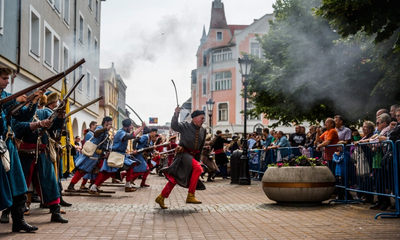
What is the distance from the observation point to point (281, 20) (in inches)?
1088

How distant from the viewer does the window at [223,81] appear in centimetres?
6075

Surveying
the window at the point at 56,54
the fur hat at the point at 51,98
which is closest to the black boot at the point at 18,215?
the fur hat at the point at 51,98

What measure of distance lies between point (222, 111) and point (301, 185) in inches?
2024

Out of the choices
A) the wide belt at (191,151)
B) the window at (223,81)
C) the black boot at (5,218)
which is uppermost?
the window at (223,81)

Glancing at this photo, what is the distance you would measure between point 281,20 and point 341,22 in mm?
17985

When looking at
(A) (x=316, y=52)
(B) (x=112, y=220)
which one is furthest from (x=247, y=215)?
(A) (x=316, y=52)

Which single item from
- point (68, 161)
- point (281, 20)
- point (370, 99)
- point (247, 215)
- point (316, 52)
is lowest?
point (247, 215)

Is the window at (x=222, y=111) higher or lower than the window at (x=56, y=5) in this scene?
lower

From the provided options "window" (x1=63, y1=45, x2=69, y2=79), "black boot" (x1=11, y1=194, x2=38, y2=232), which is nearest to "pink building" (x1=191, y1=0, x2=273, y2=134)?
"window" (x1=63, y1=45, x2=69, y2=79)

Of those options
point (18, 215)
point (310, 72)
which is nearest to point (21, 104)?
point (18, 215)

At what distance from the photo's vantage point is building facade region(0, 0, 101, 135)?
17.7 meters

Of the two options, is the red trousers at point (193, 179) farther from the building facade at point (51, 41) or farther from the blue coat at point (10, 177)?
the building facade at point (51, 41)

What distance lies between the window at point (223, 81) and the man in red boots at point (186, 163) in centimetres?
5094

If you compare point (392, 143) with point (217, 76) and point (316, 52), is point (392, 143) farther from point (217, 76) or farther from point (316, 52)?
point (217, 76)
